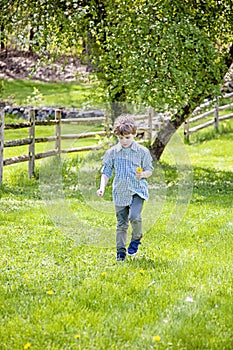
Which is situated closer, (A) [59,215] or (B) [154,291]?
(B) [154,291]

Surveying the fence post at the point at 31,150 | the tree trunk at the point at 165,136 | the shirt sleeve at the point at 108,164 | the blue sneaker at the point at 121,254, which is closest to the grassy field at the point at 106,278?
the blue sneaker at the point at 121,254

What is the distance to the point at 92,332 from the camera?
4.15m

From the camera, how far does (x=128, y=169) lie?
586 cm

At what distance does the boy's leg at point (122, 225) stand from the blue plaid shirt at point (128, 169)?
110 millimetres

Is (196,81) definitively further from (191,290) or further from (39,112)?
(39,112)

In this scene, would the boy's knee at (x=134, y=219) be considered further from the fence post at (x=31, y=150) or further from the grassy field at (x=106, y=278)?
the fence post at (x=31, y=150)

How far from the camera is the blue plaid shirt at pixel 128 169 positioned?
5.86m

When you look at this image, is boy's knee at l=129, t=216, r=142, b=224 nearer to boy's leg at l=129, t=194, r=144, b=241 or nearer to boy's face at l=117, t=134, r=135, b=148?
boy's leg at l=129, t=194, r=144, b=241

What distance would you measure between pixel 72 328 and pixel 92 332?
5.8 inches

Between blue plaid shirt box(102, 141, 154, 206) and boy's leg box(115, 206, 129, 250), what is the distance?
0.11m

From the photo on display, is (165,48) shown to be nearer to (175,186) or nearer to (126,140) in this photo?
(175,186)

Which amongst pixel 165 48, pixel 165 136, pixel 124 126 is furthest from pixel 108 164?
pixel 165 136

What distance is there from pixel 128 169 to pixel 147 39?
596 cm

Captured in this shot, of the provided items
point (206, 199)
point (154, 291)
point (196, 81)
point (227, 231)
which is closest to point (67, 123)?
point (196, 81)
